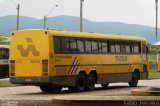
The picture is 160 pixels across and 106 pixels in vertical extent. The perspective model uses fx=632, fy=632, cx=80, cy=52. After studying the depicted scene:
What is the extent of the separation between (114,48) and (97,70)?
231cm

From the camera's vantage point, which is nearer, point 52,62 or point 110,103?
point 110,103

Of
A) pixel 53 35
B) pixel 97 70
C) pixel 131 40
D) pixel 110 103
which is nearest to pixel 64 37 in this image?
pixel 53 35

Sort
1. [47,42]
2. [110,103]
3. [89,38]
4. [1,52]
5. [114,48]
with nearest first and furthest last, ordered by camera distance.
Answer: [110,103] → [47,42] → [89,38] → [114,48] → [1,52]

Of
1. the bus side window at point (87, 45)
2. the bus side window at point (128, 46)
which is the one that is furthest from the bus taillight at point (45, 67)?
the bus side window at point (128, 46)

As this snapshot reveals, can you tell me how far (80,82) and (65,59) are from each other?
72.9 inches

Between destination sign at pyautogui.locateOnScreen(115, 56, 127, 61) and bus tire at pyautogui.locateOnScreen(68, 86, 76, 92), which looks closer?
bus tire at pyautogui.locateOnScreen(68, 86, 76, 92)

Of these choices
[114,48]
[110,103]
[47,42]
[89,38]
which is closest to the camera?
[110,103]

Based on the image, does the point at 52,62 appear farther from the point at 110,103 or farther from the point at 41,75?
the point at 110,103

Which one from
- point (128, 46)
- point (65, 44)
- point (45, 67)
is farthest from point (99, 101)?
point (128, 46)

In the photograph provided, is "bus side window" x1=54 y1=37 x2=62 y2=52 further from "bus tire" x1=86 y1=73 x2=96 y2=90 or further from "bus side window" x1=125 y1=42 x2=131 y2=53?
"bus side window" x1=125 y1=42 x2=131 y2=53

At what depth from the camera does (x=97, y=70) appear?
31.5 m

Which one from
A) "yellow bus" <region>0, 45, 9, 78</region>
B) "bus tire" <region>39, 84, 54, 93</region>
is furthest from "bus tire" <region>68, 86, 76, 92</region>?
"yellow bus" <region>0, 45, 9, 78</region>

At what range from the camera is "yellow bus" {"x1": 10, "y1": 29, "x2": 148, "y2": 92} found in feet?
90.5

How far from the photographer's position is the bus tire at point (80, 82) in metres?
29.4
